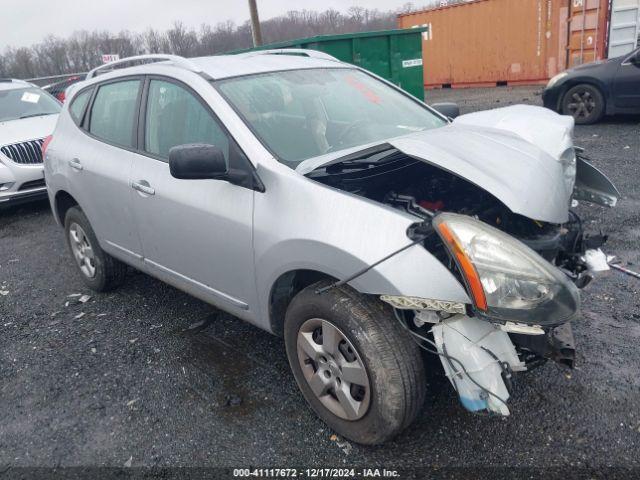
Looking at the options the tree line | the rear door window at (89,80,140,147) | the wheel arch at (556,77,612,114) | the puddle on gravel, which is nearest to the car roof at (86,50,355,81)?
the rear door window at (89,80,140,147)

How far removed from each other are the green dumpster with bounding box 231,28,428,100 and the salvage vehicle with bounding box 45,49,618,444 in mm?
5582

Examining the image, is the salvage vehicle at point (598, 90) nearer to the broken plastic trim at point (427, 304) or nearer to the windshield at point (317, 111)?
the windshield at point (317, 111)

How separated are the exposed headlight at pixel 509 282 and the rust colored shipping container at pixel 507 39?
44.9ft

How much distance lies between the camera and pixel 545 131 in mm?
3215

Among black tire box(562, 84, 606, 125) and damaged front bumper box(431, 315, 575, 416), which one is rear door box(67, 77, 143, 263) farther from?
black tire box(562, 84, 606, 125)

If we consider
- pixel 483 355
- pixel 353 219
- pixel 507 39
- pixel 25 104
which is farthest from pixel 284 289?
pixel 507 39

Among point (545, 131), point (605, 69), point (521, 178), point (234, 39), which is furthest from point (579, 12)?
point (234, 39)

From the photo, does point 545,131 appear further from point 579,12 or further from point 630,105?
point 579,12

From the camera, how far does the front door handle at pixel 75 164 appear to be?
13.1 feet

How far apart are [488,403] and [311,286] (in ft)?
2.95

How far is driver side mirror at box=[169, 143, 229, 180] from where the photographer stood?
8.39 feet

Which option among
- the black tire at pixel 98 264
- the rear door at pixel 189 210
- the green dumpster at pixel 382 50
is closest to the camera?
the rear door at pixel 189 210

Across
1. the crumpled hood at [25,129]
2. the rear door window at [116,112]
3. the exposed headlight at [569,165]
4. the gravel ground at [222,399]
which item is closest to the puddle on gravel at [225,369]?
the gravel ground at [222,399]

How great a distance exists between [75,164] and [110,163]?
0.54 meters
